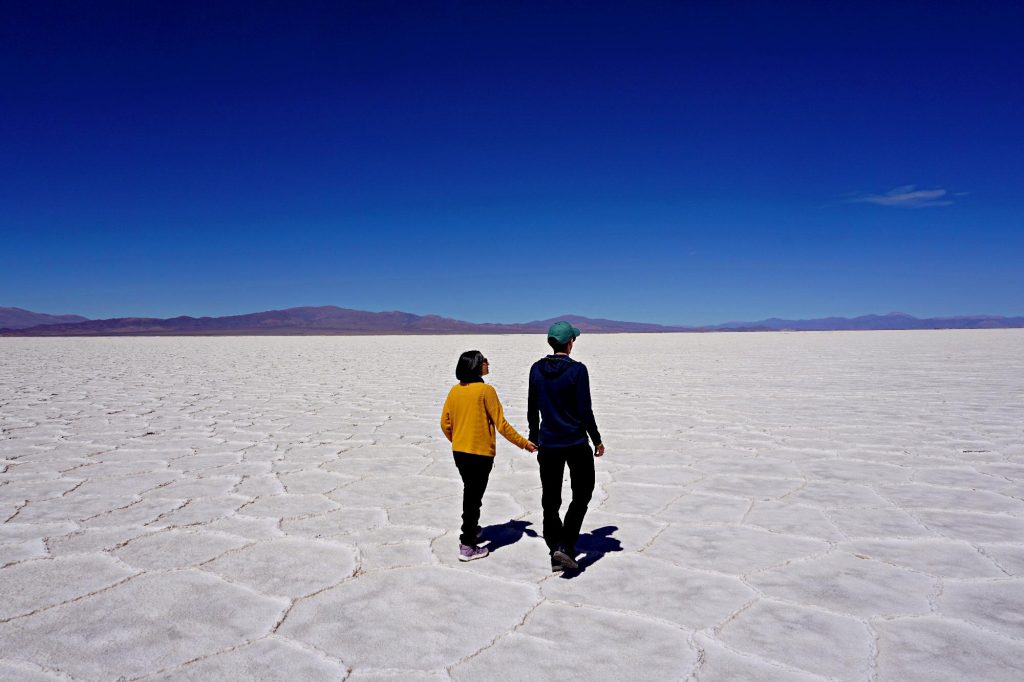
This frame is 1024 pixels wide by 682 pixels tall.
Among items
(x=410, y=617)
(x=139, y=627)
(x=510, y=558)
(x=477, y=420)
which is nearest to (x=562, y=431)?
(x=477, y=420)

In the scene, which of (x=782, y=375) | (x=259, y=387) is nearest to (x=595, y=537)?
(x=259, y=387)

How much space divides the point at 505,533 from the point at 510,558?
358 millimetres

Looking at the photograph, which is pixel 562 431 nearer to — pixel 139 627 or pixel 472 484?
pixel 472 484

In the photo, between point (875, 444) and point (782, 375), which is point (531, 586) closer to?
point (875, 444)

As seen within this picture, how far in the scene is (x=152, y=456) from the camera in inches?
196

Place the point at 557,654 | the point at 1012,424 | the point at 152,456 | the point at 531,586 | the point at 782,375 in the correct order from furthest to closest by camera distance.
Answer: the point at 782,375 → the point at 1012,424 → the point at 152,456 → the point at 531,586 → the point at 557,654

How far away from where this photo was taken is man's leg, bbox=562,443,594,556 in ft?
8.62

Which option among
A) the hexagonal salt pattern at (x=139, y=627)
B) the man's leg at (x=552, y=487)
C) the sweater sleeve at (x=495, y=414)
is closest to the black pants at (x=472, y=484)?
the sweater sleeve at (x=495, y=414)

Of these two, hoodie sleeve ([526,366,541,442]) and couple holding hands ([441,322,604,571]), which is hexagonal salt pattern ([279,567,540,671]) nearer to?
couple holding hands ([441,322,604,571])

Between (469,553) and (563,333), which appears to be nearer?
(563,333)

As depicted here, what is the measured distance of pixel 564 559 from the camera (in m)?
2.60

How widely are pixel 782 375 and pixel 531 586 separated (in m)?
9.89

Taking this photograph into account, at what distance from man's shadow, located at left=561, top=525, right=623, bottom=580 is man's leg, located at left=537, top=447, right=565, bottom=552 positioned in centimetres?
15

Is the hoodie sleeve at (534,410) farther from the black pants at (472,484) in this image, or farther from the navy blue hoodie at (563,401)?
the black pants at (472,484)
